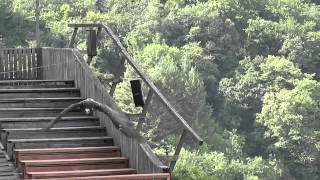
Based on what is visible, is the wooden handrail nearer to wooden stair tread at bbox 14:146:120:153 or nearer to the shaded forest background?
wooden stair tread at bbox 14:146:120:153

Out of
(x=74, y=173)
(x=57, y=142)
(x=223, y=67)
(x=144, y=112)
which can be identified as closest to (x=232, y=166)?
(x=223, y=67)

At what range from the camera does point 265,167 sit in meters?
84.4

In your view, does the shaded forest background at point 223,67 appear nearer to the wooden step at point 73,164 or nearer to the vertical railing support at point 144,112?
the vertical railing support at point 144,112

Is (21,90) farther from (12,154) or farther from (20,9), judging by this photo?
(20,9)

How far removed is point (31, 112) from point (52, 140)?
951mm

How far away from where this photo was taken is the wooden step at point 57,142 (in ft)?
43.4

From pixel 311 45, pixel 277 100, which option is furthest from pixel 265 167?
pixel 311 45

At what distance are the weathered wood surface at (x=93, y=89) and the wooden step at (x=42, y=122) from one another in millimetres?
150

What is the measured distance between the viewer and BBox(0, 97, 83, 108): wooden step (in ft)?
47.5

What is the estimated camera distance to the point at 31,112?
14.3 metres

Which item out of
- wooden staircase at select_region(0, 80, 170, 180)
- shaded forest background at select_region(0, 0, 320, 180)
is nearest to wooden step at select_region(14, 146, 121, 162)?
wooden staircase at select_region(0, 80, 170, 180)

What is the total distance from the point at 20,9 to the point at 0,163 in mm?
80524

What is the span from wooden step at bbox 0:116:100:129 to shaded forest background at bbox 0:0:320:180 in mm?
61512

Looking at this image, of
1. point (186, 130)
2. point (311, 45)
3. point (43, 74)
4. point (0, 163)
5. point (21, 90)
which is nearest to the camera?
point (186, 130)
